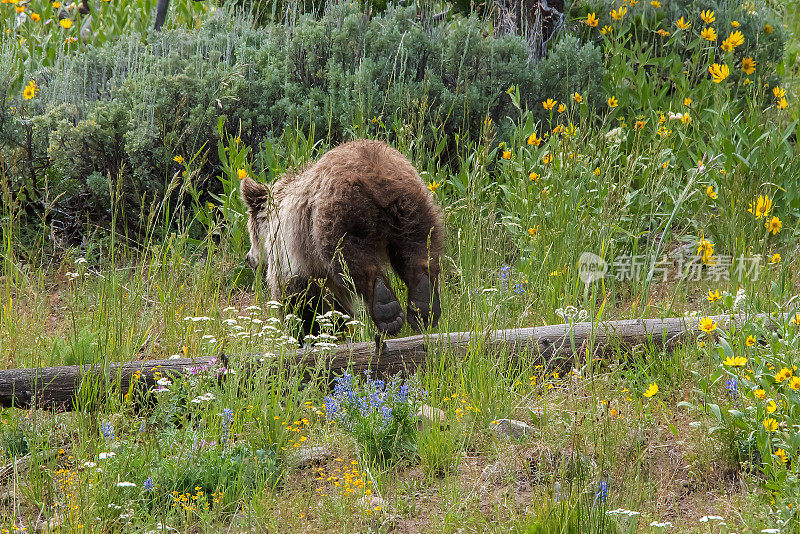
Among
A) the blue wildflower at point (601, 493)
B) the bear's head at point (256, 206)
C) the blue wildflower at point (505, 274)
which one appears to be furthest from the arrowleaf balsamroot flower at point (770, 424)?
the bear's head at point (256, 206)

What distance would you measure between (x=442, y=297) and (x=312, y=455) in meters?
1.52

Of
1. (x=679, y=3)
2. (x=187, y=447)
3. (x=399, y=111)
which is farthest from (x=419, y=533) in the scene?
(x=679, y=3)

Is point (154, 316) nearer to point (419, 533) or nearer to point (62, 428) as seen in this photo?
point (62, 428)

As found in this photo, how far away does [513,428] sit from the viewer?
11.3 ft

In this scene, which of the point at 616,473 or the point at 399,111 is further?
the point at 399,111

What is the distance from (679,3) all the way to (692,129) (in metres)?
2.66

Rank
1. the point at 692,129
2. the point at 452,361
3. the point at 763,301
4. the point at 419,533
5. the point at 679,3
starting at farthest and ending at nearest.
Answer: the point at 679,3
the point at 692,129
the point at 763,301
the point at 452,361
the point at 419,533

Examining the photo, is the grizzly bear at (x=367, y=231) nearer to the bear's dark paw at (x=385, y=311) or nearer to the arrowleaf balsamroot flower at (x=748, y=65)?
the bear's dark paw at (x=385, y=311)

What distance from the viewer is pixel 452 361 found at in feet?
12.6

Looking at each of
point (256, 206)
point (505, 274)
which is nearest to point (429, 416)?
point (505, 274)

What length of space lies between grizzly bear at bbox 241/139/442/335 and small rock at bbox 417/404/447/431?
529 mm

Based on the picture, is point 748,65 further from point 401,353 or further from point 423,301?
point 401,353

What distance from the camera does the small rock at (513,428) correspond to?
3418 millimetres

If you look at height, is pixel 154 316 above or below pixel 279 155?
below
